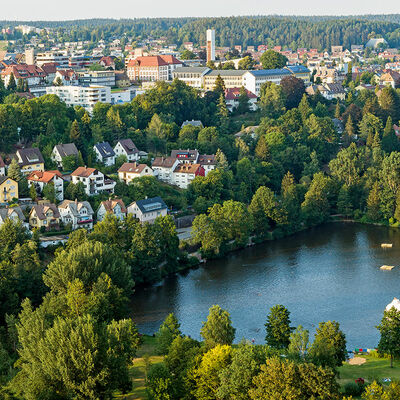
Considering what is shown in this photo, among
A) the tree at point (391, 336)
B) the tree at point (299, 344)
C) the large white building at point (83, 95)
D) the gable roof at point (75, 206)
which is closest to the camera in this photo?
the tree at point (299, 344)

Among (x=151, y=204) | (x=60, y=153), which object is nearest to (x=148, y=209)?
(x=151, y=204)

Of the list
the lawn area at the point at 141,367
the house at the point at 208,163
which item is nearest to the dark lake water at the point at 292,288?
the lawn area at the point at 141,367

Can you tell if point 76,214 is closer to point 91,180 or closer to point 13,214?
point 13,214

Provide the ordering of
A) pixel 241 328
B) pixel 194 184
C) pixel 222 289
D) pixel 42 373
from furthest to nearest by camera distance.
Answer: pixel 194 184 < pixel 222 289 < pixel 241 328 < pixel 42 373

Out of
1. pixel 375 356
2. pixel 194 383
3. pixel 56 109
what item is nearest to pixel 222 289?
pixel 375 356

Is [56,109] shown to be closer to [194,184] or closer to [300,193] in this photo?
[194,184]

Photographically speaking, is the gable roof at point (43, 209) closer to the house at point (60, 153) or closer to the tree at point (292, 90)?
the house at point (60, 153)

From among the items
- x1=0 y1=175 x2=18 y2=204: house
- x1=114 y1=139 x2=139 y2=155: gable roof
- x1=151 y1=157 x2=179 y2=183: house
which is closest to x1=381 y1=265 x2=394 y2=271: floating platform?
x1=151 y1=157 x2=179 y2=183: house
